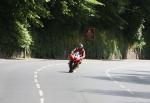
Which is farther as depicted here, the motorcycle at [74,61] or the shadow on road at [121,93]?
the motorcycle at [74,61]

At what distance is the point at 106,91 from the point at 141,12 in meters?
44.5

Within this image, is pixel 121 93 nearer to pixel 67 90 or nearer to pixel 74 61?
pixel 67 90

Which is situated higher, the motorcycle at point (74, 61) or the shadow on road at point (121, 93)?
the motorcycle at point (74, 61)

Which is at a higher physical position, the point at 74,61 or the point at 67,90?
the point at 74,61

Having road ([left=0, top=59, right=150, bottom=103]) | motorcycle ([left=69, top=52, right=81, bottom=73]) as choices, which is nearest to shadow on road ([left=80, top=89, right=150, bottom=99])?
road ([left=0, top=59, right=150, bottom=103])

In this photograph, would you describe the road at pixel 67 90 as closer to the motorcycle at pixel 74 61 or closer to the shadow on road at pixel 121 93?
the shadow on road at pixel 121 93

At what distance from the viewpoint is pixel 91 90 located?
23.8m

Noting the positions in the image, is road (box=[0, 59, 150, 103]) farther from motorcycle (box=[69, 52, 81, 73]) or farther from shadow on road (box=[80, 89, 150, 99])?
motorcycle (box=[69, 52, 81, 73])

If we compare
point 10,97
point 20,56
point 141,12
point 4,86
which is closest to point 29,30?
point 20,56

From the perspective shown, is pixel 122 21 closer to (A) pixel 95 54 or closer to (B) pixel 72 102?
(A) pixel 95 54

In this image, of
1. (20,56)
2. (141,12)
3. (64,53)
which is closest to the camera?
(20,56)

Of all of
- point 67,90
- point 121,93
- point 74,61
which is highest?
point 74,61

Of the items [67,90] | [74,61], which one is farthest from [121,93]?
[74,61]

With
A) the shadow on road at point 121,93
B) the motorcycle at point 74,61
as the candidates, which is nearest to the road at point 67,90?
the shadow on road at point 121,93
